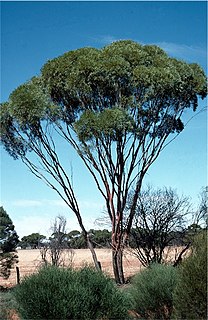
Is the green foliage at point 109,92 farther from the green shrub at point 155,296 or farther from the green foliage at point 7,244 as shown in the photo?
the green shrub at point 155,296

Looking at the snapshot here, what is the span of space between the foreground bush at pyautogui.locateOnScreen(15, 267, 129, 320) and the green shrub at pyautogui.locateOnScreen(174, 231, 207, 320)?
1609 millimetres

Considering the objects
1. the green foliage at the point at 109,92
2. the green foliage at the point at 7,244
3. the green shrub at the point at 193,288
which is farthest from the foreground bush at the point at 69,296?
the green foliage at the point at 7,244

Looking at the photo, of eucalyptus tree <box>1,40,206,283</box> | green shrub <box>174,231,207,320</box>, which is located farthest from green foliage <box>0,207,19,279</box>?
green shrub <box>174,231,207,320</box>

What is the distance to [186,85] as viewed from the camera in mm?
19297

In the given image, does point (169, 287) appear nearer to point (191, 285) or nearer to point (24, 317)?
point (191, 285)

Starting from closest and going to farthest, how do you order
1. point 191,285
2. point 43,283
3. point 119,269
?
point 191,285 < point 43,283 < point 119,269

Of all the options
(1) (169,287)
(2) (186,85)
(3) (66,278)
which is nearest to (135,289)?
(1) (169,287)

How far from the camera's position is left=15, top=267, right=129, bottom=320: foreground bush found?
9.38m

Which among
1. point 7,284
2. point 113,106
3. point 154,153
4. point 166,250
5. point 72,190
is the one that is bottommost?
point 7,284

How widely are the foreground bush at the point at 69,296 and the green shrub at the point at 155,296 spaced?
773 mm

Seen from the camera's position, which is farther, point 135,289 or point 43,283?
point 135,289

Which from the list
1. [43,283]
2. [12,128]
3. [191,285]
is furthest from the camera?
[12,128]

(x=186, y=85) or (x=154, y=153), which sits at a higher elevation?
(x=186, y=85)

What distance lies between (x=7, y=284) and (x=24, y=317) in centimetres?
1348
